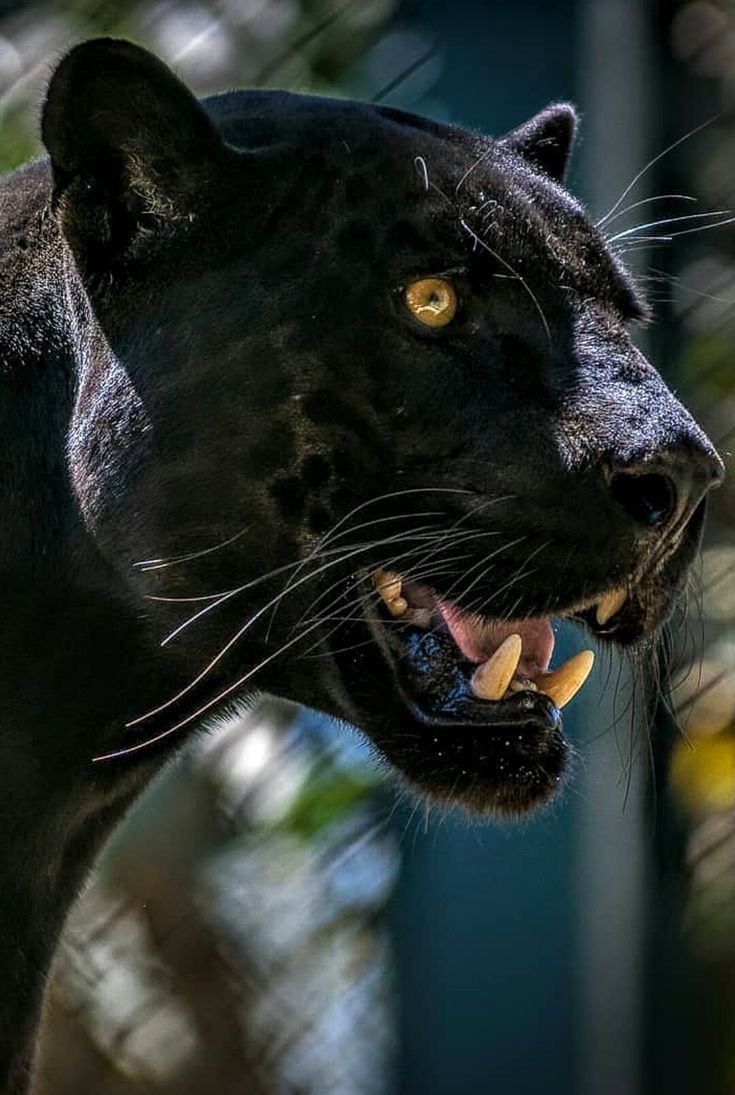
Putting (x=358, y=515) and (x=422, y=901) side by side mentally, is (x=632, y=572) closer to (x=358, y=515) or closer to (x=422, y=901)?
(x=358, y=515)

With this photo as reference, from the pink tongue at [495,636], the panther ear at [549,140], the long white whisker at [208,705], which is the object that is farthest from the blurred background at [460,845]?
the long white whisker at [208,705]

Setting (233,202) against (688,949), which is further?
(688,949)

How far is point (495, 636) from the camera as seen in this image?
2.17 meters

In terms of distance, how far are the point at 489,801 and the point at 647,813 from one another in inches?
40.0

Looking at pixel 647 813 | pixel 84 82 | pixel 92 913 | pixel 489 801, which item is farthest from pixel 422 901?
pixel 84 82

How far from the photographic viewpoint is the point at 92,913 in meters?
3.45

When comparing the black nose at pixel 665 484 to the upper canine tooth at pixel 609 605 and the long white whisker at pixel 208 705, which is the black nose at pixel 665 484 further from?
the long white whisker at pixel 208 705

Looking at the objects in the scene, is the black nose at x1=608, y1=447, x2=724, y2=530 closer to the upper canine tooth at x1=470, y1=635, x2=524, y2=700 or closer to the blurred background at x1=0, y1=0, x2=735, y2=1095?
the upper canine tooth at x1=470, y1=635, x2=524, y2=700

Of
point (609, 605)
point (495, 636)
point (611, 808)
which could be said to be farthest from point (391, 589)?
point (611, 808)

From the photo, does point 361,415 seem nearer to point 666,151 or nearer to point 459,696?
point 459,696

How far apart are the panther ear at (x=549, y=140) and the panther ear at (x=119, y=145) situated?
1.63 ft

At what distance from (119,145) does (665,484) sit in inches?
25.6

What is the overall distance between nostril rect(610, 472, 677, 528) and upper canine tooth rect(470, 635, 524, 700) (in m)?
0.20

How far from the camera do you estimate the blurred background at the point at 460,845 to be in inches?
121
